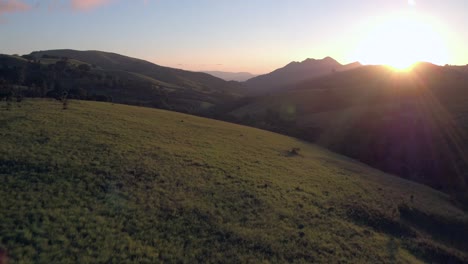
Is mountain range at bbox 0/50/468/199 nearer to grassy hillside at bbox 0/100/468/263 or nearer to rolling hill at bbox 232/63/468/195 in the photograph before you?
rolling hill at bbox 232/63/468/195

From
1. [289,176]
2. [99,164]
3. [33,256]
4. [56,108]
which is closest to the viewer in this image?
[33,256]

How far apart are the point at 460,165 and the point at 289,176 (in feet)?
160

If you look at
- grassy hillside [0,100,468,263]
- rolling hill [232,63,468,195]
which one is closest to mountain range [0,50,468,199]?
rolling hill [232,63,468,195]

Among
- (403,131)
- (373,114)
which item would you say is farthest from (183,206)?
(373,114)

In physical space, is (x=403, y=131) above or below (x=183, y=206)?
above

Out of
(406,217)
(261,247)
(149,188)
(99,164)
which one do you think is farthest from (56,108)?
(406,217)

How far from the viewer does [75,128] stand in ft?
A: 130

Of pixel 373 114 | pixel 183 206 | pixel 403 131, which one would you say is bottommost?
pixel 183 206

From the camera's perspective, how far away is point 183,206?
82.8 feet

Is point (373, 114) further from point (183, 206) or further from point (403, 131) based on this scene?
point (183, 206)

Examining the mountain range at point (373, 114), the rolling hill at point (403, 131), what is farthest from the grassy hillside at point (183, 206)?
the mountain range at point (373, 114)

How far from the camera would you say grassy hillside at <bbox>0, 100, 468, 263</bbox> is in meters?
19.7

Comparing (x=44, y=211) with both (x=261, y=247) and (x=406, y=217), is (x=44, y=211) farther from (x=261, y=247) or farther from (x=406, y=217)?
(x=406, y=217)

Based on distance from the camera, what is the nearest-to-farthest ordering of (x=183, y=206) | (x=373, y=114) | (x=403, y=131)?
(x=183, y=206) → (x=403, y=131) → (x=373, y=114)
